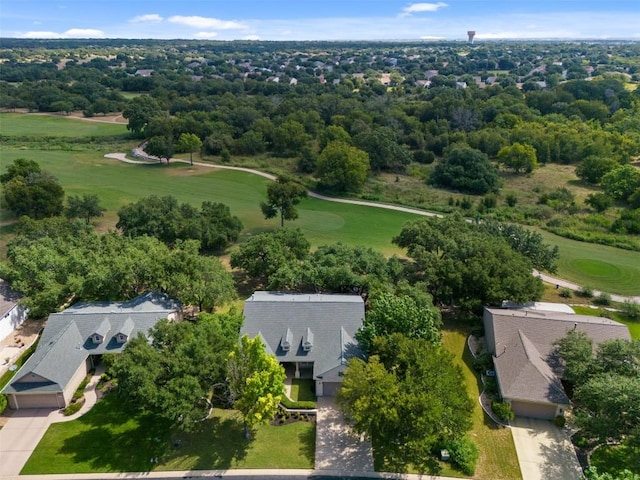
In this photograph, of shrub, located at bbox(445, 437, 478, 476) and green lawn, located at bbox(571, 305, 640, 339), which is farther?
green lawn, located at bbox(571, 305, 640, 339)

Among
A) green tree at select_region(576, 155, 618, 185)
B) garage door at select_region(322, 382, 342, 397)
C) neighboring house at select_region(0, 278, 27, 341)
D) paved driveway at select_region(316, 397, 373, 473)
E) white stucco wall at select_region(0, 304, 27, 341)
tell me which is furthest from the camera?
green tree at select_region(576, 155, 618, 185)

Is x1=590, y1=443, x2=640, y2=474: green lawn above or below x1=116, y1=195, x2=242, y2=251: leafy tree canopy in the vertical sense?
below

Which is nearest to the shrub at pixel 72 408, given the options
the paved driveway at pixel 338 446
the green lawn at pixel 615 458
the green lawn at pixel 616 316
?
the paved driveway at pixel 338 446

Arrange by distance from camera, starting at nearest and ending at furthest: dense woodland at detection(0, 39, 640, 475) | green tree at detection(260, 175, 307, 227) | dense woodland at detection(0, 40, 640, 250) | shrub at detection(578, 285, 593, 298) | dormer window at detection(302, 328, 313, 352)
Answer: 1. dense woodland at detection(0, 39, 640, 475)
2. dormer window at detection(302, 328, 313, 352)
3. shrub at detection(578, 285, 593, 298)
4. green tree at detection(260, 175, 307, 227)
5. dense woodland at detection(0, 40, 640, 250)

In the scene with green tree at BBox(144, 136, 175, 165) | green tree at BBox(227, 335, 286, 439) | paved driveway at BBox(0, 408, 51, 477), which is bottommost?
paved driveway at BBox(0, 408, 51, 477)

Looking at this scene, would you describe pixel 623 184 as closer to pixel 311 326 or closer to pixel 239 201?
pixel 239 201

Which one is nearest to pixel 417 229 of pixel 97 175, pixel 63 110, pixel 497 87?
pixel 97 175

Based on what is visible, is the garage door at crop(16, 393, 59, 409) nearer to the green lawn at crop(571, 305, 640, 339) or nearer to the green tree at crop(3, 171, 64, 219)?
the green tree at crop(3, 171, 64, 219)

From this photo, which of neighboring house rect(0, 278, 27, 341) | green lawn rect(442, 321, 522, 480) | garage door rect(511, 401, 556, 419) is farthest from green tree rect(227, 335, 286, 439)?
neighboring house rect(0, 278, 27, 341)
